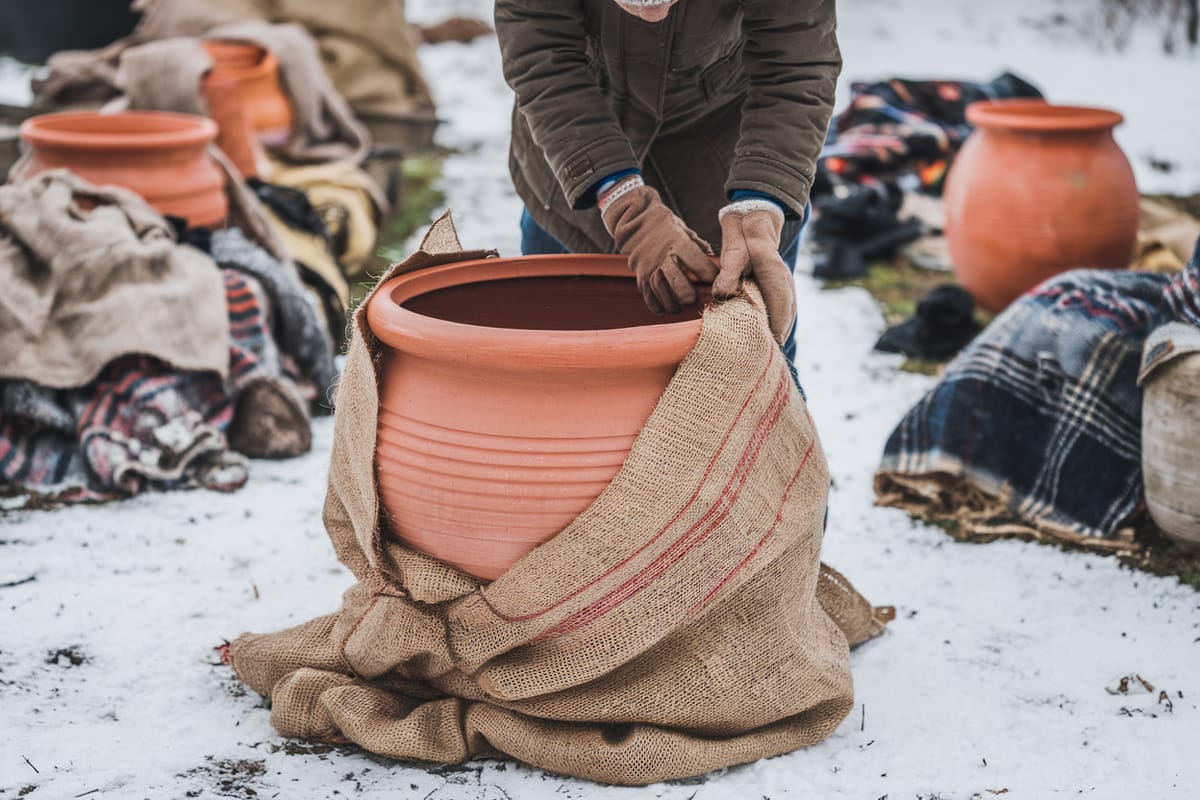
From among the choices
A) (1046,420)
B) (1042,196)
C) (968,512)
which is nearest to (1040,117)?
(1042,196)

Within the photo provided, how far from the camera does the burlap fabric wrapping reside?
1928mm

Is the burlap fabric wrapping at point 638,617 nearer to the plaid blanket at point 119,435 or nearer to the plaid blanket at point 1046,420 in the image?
the plaid blanket at point 1046,420

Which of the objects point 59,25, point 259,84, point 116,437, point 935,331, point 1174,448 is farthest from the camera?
point 59,25

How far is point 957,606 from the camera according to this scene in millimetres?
2750

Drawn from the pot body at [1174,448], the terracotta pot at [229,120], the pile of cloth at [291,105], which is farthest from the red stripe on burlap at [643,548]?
the terracotta pot at [229,120]

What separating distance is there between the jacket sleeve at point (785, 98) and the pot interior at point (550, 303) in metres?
0.33

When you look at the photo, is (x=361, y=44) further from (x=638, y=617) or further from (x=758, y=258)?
(x=638, y=617)

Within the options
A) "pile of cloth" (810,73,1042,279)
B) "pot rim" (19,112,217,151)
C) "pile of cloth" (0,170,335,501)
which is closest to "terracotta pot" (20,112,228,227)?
"pot rim" (19,112,217,151)

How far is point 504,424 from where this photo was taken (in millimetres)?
1930

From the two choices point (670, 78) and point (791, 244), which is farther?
point (791, 244)

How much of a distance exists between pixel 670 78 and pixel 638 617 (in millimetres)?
1036

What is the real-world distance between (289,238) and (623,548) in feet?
9.75

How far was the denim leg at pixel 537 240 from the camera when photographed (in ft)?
8.82

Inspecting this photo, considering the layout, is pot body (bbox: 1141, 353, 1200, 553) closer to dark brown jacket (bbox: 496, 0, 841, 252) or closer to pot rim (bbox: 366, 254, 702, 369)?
dark brown jacket (bbox: 496, 0, 841, 252)
